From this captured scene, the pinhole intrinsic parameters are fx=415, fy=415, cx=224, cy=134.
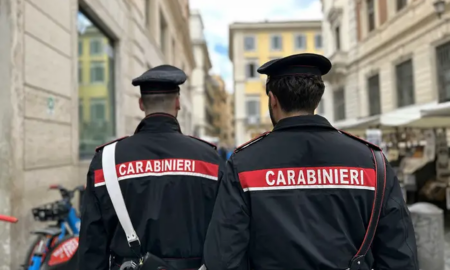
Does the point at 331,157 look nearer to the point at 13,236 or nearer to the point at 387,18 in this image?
the point at 13,236

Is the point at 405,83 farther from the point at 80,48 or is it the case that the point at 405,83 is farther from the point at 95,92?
the point at 80,48

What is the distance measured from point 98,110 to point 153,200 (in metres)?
6.76

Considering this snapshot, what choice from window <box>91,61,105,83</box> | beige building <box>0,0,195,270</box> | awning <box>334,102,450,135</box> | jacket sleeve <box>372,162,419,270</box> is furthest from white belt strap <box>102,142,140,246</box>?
awning <box>334,102,450,135</box>

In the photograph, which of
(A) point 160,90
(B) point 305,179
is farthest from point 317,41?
(B) point 305,179

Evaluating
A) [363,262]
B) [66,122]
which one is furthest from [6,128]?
[363,262]

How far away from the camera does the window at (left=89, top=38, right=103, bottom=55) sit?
830 cm

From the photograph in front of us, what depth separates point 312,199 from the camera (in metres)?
1.72

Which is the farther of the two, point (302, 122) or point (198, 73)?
point (198, 73)

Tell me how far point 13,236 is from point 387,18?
55.4 feet

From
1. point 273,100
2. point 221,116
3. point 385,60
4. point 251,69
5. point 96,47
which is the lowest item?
point 273,100

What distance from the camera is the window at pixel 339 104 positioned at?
24405 mm

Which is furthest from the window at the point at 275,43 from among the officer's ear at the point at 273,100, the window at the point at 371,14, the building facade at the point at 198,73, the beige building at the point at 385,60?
the officer's ear at the point at 273,100

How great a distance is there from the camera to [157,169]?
233 cm

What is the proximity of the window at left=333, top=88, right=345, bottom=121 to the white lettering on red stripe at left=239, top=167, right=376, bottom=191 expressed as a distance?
23.4 meters
